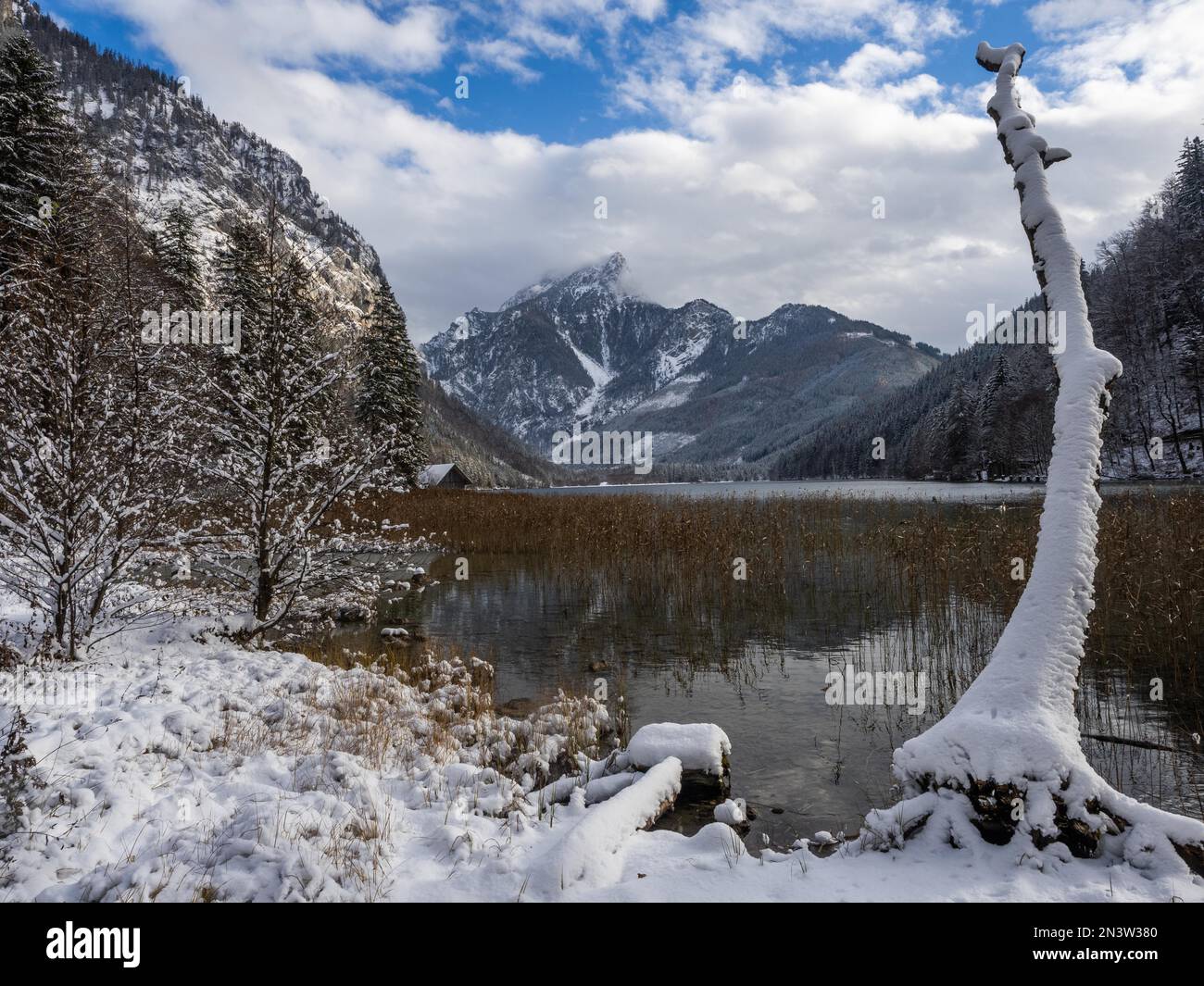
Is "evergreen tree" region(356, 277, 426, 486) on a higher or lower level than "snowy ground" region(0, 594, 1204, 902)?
higher

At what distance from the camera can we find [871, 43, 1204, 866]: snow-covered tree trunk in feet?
10.9

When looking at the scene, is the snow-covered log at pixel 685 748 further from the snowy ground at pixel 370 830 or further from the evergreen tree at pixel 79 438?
the evergreen tree at pixel 79 438

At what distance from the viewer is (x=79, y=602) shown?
739 centimetres

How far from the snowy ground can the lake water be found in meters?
1.15

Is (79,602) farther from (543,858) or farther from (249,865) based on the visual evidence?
(543,858)

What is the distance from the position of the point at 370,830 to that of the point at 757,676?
6504 mm

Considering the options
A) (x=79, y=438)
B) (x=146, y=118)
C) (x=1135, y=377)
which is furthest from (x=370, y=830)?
(x=146, y=118)

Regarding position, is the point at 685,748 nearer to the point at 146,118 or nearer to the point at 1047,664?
the point at 1047,664

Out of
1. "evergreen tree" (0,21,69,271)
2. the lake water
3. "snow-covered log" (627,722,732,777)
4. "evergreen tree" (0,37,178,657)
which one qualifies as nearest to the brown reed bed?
the lake water

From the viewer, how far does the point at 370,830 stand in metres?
3.85

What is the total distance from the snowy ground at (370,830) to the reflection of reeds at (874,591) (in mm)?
3826

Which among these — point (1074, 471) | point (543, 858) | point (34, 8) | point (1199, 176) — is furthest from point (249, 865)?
point (34, 8)

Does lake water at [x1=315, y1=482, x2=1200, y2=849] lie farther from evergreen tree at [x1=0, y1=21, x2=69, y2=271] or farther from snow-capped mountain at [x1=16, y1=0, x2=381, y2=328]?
snow-capped mountain at [x1=16, y1=0, x2=381, y2=328]
